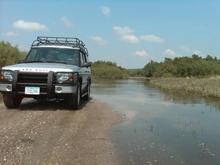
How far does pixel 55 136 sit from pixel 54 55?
590 cm

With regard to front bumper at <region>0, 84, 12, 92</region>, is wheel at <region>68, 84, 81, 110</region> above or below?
below

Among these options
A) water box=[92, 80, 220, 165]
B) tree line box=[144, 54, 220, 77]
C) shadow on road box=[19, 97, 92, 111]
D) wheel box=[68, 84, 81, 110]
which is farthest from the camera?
tree line box=[144, 54, 220, 77]

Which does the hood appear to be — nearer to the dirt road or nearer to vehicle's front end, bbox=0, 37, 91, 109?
vehicle's front end, bbox=0, 37, 91, 109

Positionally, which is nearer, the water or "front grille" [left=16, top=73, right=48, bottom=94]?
the water

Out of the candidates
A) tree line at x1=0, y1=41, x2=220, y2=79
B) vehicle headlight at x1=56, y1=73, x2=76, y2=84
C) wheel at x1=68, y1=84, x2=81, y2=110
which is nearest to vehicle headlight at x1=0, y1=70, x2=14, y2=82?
vehicle headlight at x1=56, y1=73, x2=76, y2=84

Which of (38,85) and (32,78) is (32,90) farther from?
(32,78)

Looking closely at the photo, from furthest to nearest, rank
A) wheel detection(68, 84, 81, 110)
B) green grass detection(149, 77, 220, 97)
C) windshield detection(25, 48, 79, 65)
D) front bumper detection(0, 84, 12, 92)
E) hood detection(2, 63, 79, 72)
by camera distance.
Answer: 1. green grass detection(149, 77, 220, 97)
2. windshield detection(25, 48, 79, 65)
3. wheel detection(68, 84, 81, 110)
4. front bumper detection(0, 84, 12, 92)
5. hood detection(2, 63, 79, 72)

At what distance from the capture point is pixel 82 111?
539 inches

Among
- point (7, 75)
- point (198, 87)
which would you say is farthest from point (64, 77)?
point (198, 87)

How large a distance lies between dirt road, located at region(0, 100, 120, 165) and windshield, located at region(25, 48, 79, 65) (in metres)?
1.61

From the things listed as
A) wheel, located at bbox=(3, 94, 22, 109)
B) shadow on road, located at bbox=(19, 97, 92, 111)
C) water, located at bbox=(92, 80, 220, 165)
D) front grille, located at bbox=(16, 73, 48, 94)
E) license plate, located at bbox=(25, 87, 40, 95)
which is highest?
front grille, located at bbox=(16, 73, 48, 94)

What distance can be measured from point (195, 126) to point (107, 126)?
231 cm

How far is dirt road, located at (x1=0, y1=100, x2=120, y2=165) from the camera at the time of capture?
23.6 ft

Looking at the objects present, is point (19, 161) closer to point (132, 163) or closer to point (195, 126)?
point (132, 163)
